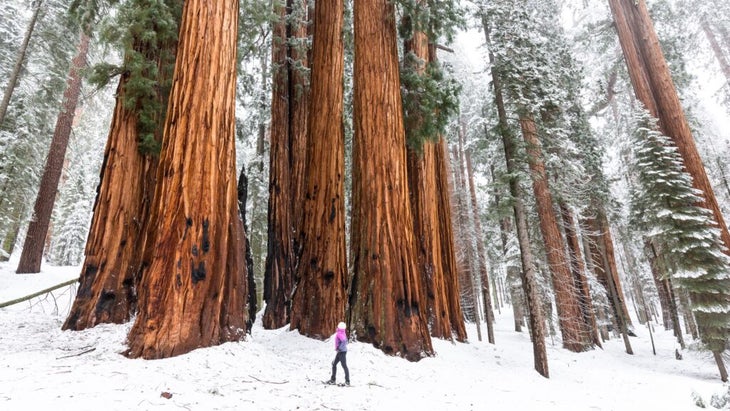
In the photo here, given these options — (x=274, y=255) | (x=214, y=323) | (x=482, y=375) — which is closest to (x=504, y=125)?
(x=482, y=375)

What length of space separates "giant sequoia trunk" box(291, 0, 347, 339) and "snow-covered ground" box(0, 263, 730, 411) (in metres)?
0.50

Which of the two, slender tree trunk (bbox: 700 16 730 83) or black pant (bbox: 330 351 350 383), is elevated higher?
slender tree trunk (bbox: 700 16 730 83)

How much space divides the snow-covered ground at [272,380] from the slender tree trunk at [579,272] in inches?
186

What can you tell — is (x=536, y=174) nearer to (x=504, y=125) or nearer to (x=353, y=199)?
(x=504, y=125)

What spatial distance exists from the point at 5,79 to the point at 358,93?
52.3ft

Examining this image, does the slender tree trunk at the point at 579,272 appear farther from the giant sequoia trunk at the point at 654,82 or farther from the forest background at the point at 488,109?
the giant sequoia trunk at the point at 654,82

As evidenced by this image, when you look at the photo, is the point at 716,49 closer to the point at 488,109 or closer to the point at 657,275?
the point at 657,275

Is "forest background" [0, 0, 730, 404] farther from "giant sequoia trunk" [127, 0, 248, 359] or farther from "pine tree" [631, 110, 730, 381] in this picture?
"giant sequoia trunk" [127, 0, 248, 359]

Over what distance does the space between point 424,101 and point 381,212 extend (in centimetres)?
308

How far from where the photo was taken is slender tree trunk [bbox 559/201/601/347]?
12.3 m

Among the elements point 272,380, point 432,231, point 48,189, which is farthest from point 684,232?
point 48,189

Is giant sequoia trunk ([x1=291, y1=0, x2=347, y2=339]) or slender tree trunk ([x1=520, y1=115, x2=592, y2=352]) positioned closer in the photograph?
giant sequoia trunk ([x1=291, y1=0, x2=347, y2=339])

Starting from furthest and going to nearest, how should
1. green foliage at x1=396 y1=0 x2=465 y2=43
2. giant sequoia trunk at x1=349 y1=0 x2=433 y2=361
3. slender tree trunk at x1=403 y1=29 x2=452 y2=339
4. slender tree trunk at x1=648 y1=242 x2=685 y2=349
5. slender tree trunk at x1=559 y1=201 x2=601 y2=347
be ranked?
slender tree trunk at x1=559 y1=201 x2=601 y2=347 → slender tree trunk at x1=648 y1=242 x2=685 y2=349 → green foliage at x1=396 y1=0 x2=465 y2=43 → slender tree trunk at x1=403 y1=29 x2=452 y2=339 → giant sequoia trunk at x1=349 y1=0 x2=433 y2=361

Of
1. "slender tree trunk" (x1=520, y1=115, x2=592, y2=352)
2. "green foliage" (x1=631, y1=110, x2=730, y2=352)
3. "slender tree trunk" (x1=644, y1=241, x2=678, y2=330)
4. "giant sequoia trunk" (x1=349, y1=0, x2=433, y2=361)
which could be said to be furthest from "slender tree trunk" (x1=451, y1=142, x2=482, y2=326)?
"giant sequoia trunk" (x1=349, y1=0, x2=433, y2=361)
